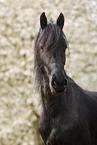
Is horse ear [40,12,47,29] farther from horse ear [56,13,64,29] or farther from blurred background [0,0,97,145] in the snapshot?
blurred background [0,0,97,145]

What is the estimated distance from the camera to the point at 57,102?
3453 millimetres

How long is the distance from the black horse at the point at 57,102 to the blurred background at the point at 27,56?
193 inches

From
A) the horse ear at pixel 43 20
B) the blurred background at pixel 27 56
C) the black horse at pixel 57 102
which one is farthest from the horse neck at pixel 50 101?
the blurred background at pixel 27 56

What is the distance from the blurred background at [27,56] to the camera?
907 centimetres

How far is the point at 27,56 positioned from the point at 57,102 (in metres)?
6.41

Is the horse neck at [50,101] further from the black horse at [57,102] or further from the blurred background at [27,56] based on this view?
the blurred background at [27,56]

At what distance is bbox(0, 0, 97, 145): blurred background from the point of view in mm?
9070

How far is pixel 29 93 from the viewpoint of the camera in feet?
30.6

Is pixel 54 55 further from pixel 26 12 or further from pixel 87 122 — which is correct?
pixel 26 12

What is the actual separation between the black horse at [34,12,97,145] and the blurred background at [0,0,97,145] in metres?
4.89

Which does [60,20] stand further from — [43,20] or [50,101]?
[50,101]

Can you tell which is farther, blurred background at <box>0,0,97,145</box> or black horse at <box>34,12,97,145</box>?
blurred background at <box>0,0,97,145</box>

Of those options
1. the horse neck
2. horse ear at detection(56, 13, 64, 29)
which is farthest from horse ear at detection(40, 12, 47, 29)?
the horse neck

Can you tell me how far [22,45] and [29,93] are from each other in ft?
6.92
